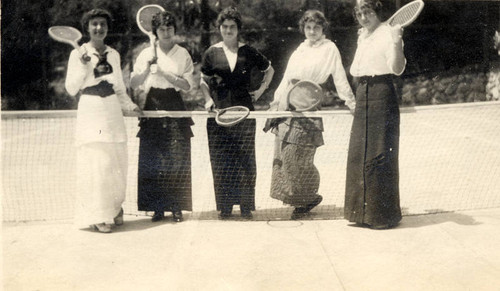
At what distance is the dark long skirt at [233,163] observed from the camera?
5.91m

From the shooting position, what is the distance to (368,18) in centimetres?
545

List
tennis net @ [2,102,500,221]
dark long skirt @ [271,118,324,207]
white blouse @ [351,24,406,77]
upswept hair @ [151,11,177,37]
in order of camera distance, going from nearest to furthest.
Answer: white blouse @ [351,24,406,77]
upswept hair @ [151,11,177,37]
dark long skirt @ [271,118,324,207]
tennis net @ [2,102,500,221]

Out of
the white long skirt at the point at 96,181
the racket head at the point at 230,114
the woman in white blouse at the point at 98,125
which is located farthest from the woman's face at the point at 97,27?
the racket head at the point at 230,114

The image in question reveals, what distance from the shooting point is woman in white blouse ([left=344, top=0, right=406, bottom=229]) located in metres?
5.45

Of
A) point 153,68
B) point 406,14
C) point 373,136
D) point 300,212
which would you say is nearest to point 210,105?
point 153,68

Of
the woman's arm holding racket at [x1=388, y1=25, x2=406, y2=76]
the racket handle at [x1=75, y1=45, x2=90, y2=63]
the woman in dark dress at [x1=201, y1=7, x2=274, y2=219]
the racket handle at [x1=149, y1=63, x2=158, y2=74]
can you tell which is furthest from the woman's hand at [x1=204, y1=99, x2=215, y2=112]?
the woman's arm holding racket at [x1=388, y1=25, x2=406, y2=76]

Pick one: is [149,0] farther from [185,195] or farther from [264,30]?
[185,195]

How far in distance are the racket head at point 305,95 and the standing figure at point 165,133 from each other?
924 millimetres

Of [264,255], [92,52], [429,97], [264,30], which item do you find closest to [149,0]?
[264,30]

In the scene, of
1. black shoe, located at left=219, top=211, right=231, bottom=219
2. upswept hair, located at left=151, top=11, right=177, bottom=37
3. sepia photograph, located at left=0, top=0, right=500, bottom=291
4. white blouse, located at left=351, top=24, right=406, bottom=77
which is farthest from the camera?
black shoe, located at left=219, top=211, right=231, bottom=219

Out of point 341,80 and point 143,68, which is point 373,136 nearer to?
point 341,80

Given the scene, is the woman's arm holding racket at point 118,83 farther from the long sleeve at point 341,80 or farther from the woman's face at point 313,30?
the long sleeve at point 341,80

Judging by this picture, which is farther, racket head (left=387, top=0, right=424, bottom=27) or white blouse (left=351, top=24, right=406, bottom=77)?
white blouse (left=351, top=24, right=406, bottom=77)

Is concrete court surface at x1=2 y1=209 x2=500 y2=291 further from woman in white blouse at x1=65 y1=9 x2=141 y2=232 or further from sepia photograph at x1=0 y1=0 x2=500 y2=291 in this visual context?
woman in white blouse at x1=65 y1=9 x2=141 y2=232
